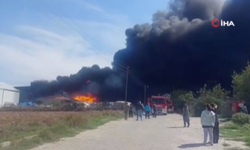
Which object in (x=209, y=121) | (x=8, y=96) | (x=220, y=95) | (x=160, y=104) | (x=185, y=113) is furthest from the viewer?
(x=8, y=96)

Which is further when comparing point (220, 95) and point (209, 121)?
point (220, 95)

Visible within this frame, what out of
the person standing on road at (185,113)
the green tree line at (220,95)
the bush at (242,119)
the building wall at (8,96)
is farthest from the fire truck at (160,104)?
the building wall at (8,96)

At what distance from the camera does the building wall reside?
66.4 meters

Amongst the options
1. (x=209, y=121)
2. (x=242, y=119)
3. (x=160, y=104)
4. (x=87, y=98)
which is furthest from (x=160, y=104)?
(x=209, y=121)

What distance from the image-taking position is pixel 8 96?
69000mm

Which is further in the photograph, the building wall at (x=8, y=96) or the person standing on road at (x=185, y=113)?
the building wall at (x=8, y=96)

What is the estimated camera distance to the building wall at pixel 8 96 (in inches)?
2616

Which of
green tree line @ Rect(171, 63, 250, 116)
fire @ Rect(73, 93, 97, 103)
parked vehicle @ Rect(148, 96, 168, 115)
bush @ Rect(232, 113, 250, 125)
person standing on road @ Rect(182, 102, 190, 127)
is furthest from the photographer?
fire @ Rect(73, 93, 97, 103)

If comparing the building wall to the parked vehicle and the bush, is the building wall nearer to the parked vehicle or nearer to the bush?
the parked vehicle

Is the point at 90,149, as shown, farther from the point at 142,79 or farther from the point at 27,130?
the point at 142,79

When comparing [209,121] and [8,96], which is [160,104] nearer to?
[209,121]

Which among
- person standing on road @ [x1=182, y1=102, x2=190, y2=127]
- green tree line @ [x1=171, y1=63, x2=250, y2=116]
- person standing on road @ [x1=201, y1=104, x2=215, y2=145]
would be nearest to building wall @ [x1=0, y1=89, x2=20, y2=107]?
green tree line @ [x1=171, y1=63, x2=250, y2=116]

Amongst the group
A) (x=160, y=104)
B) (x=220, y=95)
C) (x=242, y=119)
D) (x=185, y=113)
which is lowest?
(x=242, y=119)

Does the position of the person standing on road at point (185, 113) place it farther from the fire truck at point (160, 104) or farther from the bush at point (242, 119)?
the fire truck at point (160, 104)
